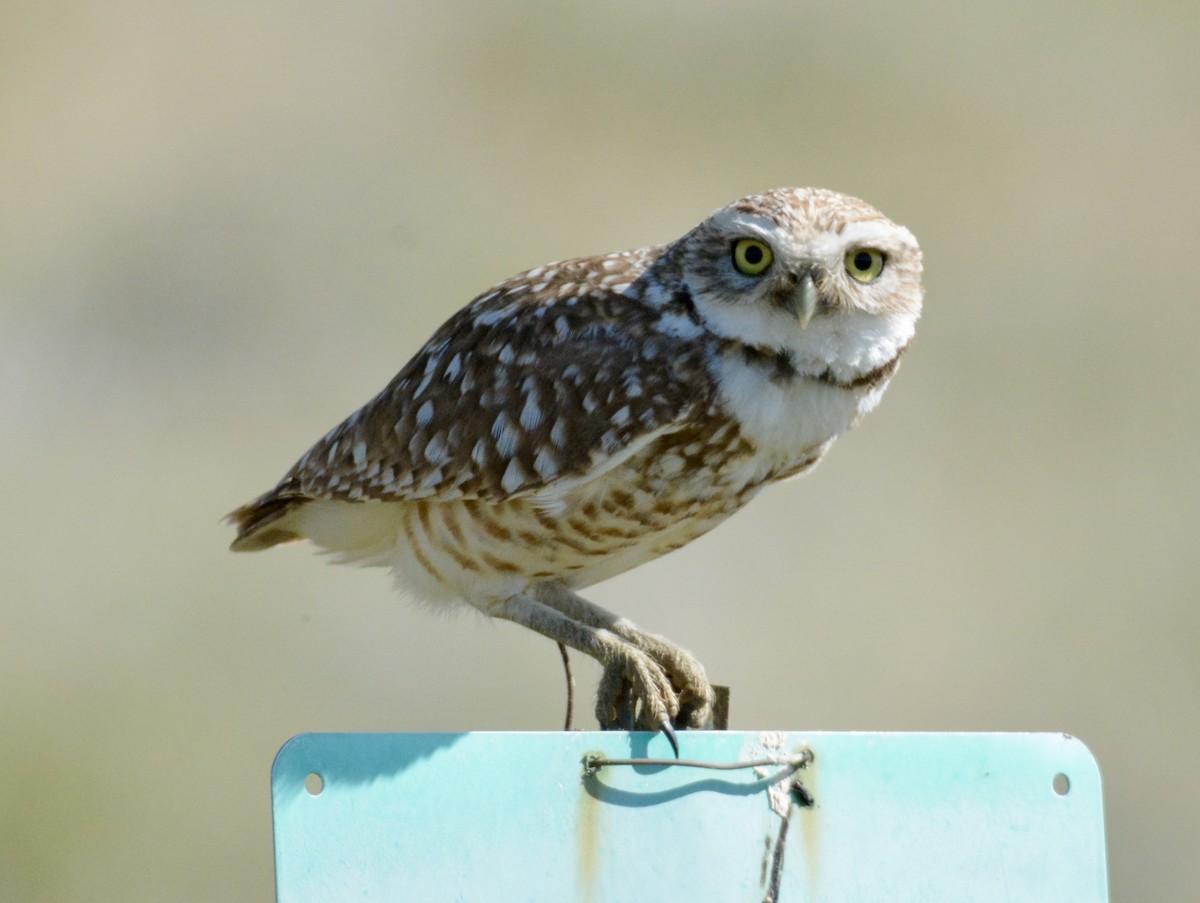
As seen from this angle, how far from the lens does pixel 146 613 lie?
7855mm

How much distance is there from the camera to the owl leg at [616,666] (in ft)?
9.42

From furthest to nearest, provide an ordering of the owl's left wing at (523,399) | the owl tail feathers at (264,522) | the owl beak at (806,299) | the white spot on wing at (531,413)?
the owl tail feathers at (264,522)
the white spot on wing at (531,413)
the owl's left wing at (523,399)
the owl beak at (806,299)

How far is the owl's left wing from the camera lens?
2988 mm

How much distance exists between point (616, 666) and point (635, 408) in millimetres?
478

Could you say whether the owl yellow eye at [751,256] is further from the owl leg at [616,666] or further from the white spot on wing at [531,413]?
the owl leg at [616,666]

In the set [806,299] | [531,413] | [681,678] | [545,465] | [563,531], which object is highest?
[806,299]

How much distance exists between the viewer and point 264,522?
3666 millimetres

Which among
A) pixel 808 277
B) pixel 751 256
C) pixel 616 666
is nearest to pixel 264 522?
pixel 616 666

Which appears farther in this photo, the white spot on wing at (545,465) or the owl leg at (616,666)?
the white spot on wing at (545,465)

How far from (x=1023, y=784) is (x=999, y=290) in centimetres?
718

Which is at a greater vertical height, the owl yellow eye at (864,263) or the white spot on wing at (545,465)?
the owl yellow eye at (864,263)

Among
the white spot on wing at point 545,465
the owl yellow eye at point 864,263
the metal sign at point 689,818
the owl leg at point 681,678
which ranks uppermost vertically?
the owl yellow eye at point 864,263

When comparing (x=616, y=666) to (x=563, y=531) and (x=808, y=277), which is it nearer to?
(x=563, y=531)

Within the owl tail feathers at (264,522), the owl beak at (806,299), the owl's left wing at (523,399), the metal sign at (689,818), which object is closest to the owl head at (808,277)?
the owl beak at (806,299)
